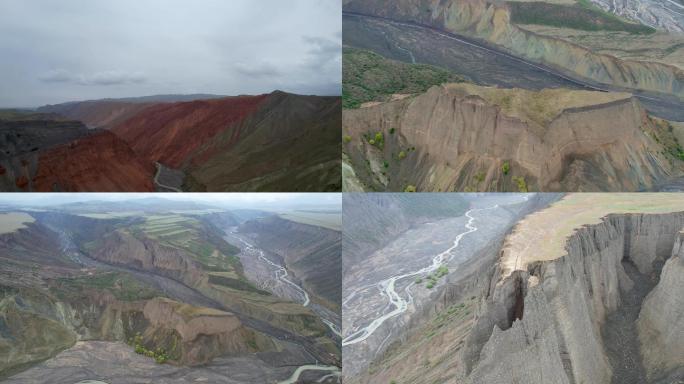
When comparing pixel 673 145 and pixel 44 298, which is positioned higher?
pixel 673 145

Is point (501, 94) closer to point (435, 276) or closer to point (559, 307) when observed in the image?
point (435, 276)

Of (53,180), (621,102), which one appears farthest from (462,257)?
(53,180)

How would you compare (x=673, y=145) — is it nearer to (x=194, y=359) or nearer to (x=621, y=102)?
(x=621, y=102)

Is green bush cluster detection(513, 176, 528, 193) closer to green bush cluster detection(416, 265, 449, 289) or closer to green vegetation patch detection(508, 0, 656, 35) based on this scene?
green bush cluster detection(416, 265, 449, 289)

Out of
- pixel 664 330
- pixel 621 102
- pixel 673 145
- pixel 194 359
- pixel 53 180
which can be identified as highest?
pixel 621 102

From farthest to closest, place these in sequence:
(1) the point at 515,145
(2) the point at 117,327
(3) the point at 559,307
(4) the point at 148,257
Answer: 1. (4) the point at 148,257
2. (2) the point at 117,327
3. (1) the point at 515,145
4. (3) the point at 559,307

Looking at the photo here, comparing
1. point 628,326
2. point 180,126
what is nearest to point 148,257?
point 180,126
